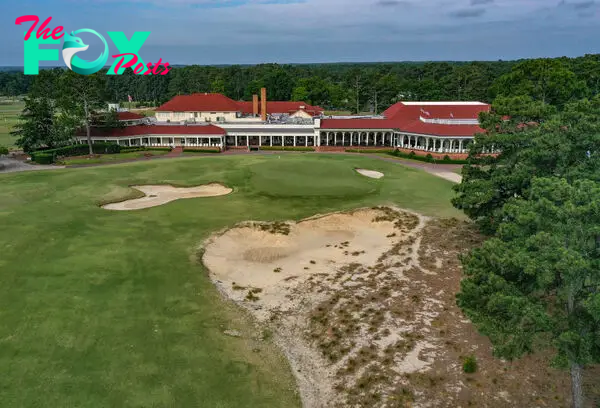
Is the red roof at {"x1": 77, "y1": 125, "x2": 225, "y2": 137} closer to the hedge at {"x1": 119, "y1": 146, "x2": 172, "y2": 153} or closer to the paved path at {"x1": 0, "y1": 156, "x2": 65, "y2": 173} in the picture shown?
the hedge at {"x1": 119, "y1": 146, "x2": 172, "y2": 153}

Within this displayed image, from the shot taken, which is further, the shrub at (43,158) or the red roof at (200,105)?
the red roof at (200,105)

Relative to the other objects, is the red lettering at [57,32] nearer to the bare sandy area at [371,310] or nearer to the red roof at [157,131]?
the red roof at [157,131]

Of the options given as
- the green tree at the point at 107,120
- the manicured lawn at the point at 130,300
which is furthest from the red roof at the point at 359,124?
the green tree at the point at 107,120

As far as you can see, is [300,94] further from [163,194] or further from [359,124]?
[163,194]

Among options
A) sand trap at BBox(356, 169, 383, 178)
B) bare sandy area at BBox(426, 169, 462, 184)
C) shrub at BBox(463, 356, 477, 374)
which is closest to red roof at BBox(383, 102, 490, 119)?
bare sandy area at BBox(426, 169, 462, 184)

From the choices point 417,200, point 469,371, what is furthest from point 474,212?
point 469,371

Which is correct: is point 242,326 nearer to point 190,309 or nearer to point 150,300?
point 190,309
